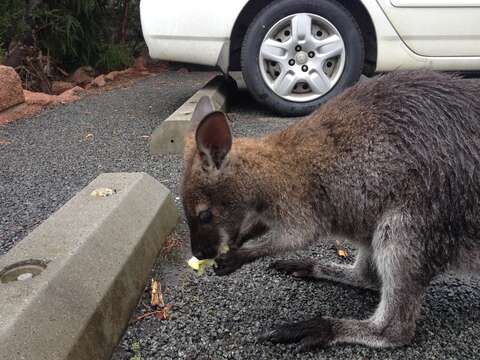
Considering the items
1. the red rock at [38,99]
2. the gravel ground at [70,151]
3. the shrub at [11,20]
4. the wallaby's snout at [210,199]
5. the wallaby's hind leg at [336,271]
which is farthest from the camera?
the shrub at [11,20]

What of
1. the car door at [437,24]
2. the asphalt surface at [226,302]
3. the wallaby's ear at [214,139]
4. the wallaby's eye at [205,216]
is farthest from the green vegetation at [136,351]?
the car door at [437,24]

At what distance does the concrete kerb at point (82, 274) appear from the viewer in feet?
5.49

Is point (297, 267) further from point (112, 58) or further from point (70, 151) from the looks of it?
point (112, 58)

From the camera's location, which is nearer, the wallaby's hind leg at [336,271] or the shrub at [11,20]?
the wallaby's hind leg at [336,271]

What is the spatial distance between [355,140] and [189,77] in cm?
594

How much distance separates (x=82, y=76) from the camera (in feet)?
24.6

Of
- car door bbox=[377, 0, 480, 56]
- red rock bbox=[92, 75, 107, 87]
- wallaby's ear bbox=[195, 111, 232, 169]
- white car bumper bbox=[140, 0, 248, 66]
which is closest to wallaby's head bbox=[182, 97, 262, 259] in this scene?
wallaby's ear bbox=[195, 111, 232, 169]

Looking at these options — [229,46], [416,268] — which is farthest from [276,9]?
[416,268]

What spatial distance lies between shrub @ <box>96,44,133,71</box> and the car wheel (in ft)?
12.5

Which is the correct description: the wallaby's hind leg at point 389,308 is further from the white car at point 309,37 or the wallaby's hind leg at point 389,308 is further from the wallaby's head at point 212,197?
the white car at point 309,37

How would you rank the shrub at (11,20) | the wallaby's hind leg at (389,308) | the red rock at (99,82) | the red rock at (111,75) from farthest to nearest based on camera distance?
the red rock at (111,75) → the red rock at (99,82) → the shrub at (11,20) → the wallaby's hind leg at (389,308)

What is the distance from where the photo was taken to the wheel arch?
184 inches

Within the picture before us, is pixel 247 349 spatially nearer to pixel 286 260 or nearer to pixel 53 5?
pixel 286 260

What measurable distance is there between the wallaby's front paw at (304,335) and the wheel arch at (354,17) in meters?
3.20
